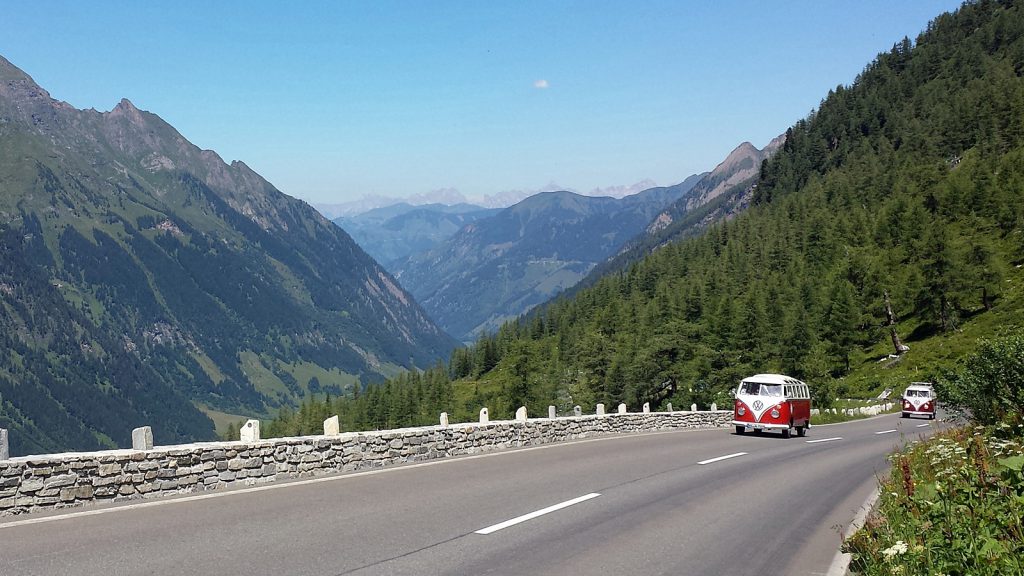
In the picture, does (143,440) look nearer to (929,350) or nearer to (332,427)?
(332,427)

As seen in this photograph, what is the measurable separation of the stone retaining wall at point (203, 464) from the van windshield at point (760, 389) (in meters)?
13.1

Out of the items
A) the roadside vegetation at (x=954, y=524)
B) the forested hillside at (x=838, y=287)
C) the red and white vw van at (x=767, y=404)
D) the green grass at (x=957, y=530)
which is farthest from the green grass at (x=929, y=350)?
the green grass at (x=957, y=530)

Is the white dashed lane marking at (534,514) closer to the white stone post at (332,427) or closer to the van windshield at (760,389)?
the white stone post at (332,427)

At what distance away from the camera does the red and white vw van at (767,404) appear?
29.8 m

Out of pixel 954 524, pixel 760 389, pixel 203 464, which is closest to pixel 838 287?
pixel 760 389

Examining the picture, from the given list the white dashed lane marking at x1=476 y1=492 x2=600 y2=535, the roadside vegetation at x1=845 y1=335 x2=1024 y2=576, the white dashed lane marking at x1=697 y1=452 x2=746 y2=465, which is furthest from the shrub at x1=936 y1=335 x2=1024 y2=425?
the white dashed lane marking at x1=476 y1=492 x2=600 y2=535

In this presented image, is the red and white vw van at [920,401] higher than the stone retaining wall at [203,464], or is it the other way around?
the stone retaining wall at [203,464]

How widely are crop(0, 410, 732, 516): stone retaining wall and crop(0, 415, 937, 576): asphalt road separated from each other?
1.50 ft

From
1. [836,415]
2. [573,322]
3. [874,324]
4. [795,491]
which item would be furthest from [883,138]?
[795,491]

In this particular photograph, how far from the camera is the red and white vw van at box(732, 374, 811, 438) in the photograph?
97.8 feet

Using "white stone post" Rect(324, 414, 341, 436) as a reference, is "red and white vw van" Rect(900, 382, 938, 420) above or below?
below

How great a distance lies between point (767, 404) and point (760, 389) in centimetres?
64

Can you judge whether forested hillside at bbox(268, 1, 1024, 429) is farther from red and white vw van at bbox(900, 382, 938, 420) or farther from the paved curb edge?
the paved curb edge

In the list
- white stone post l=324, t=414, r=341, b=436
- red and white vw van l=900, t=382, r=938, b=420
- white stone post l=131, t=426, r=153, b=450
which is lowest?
red and white vw van l=900, t=382, r=938, b=420
